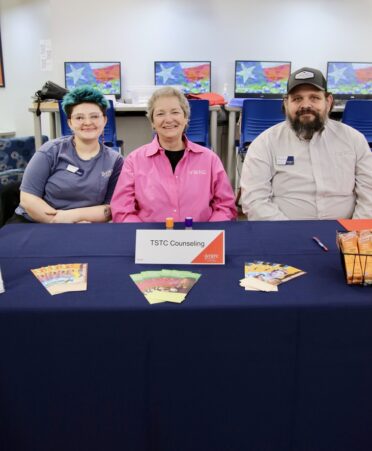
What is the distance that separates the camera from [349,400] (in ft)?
3.61

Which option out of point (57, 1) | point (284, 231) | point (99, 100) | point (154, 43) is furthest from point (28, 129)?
point (284, 231)

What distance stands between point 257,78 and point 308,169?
421 cm

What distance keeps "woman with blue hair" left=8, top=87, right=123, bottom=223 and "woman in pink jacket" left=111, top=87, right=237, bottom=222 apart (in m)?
0.22

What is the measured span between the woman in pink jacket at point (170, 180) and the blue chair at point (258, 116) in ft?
8.01

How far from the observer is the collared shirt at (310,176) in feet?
6.97

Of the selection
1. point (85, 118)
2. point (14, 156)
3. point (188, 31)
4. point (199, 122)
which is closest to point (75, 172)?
point (85, 118)

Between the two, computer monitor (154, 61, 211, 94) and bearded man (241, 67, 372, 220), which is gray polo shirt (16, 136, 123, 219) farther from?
computer monitor (154, 61, 211, 94)

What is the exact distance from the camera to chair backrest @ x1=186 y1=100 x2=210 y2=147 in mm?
4539

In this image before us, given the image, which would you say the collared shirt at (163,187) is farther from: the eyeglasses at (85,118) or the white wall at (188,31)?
the white wall at (188,31)

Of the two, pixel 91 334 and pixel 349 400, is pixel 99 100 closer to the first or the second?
pixel 91 334

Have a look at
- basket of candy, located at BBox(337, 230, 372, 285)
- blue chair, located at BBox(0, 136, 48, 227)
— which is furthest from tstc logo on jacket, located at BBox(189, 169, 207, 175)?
blue chair, located at BBox(0, 136, 48, 227)

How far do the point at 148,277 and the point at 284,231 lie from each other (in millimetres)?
627

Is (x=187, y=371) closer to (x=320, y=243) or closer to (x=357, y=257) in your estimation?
(x=357, y=257)

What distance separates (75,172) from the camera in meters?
2.25
